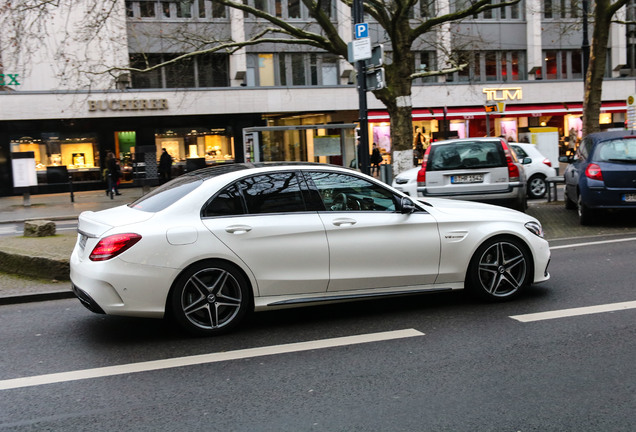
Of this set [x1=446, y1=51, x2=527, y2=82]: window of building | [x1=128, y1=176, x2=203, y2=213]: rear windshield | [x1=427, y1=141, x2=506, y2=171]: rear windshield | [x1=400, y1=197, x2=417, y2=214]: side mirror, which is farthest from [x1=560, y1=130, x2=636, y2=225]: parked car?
[x1=446, y1=51, x2=527, y2=82]: window of building

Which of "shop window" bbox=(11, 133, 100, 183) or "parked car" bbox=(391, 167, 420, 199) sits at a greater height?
"shop window" bbox=(11, 133, 100, 183)

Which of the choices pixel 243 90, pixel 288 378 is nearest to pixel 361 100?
pixel 288 378

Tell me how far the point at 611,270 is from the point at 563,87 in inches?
1345

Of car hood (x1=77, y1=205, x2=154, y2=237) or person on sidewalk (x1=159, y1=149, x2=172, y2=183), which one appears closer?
car hood (x1=77, y1=205, x2=154, y2=237)

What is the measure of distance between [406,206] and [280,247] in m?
1.26

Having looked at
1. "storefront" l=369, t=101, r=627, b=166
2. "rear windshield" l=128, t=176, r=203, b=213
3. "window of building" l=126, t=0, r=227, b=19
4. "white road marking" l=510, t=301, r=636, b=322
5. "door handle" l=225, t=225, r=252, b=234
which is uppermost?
"window of building" l=126, t=0, r=227, b=19

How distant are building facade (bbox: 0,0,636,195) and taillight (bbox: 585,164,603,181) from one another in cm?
1688

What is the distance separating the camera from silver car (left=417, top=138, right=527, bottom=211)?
12016mm

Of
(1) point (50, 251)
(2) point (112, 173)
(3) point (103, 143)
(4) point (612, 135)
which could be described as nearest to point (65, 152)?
→ (3) point (103, 143)

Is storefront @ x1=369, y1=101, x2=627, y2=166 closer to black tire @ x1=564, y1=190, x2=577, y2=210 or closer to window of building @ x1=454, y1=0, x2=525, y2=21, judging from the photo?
window of building @ x1=454, y1=0, x2=525, y2=21

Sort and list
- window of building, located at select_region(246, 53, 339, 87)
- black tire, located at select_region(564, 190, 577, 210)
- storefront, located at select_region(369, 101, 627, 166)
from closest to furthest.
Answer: black tire, located at select_region(564, 190, 577, 210) < window of building, located at select_region(246, 53, 339, 87) < storefront, located at select_region(369, 101, 627, 166)

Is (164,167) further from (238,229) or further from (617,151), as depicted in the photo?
(238,229)

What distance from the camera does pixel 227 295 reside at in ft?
19.0

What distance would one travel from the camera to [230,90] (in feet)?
111
